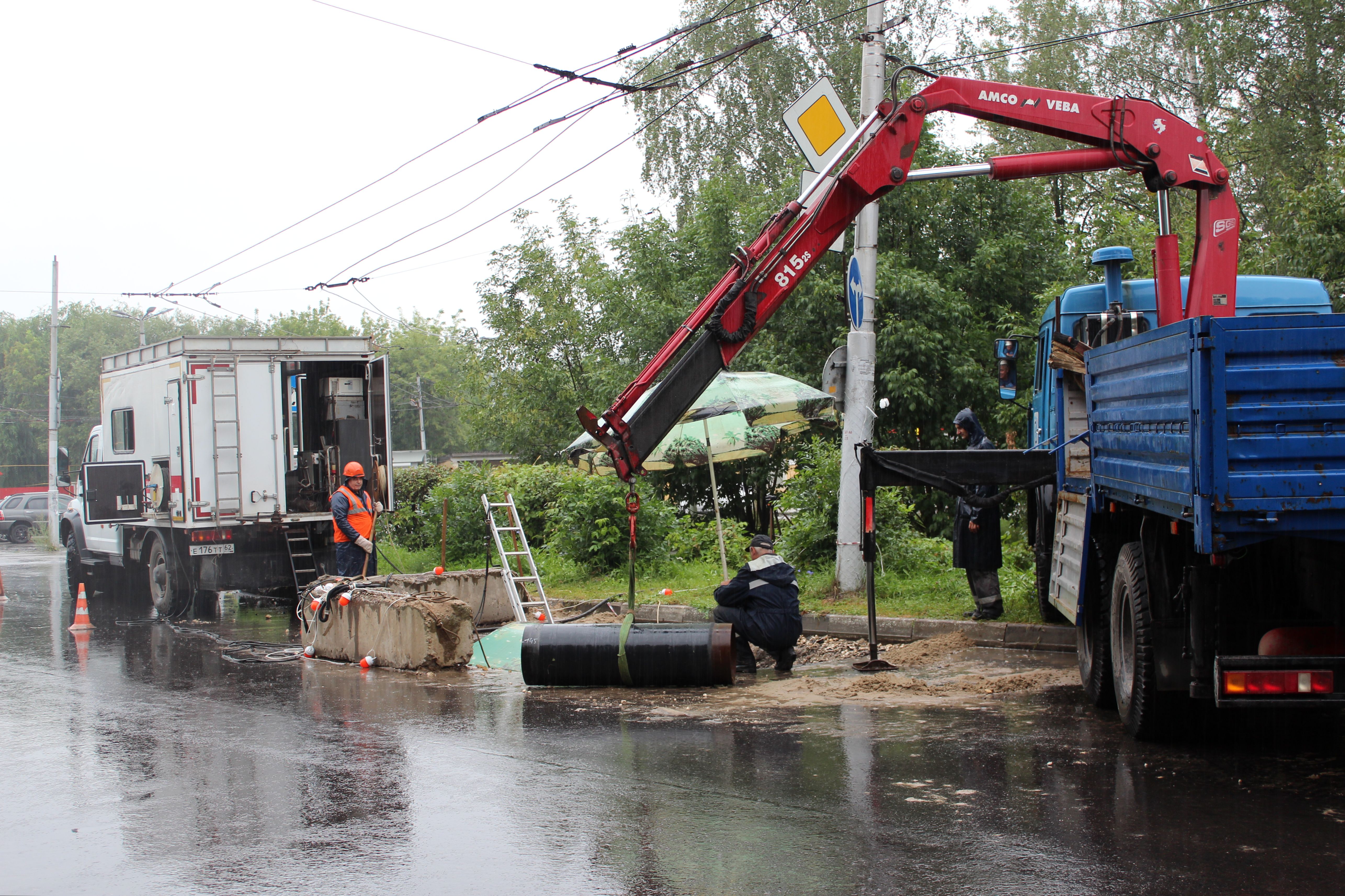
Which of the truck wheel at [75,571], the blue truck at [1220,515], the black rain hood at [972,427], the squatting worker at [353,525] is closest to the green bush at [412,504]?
the squatting worker at [353,525]

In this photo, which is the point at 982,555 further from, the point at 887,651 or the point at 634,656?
the point at 634,656

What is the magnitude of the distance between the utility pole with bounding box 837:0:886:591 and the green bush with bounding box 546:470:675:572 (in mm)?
3915

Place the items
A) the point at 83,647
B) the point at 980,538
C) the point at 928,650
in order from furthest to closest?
1. the point at 83,647
2. the point at 980,538
3. the point at 928,650

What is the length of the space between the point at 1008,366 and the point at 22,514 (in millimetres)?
40270

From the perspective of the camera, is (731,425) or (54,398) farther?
(54,398)

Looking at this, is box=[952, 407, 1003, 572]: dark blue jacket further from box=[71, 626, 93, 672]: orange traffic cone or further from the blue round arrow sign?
box=[71, 626, 93, 672]: orange traffic cone

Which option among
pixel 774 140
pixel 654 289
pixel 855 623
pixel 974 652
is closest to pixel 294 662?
pixel 855 623

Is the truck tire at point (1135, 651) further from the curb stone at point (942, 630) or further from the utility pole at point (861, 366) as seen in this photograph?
the utility pole at point (861, 366)

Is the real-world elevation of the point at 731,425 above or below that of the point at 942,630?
above

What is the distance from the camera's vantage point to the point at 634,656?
8617 mm

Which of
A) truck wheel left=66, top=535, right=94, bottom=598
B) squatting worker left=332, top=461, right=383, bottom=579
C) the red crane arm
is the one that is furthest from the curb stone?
truck wheel left=66, top=535, right=94, bottom=598

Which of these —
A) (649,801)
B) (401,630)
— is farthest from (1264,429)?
(401,630)

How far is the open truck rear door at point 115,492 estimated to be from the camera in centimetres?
1467

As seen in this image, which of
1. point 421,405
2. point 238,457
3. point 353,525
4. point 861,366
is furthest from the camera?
point 421,405
